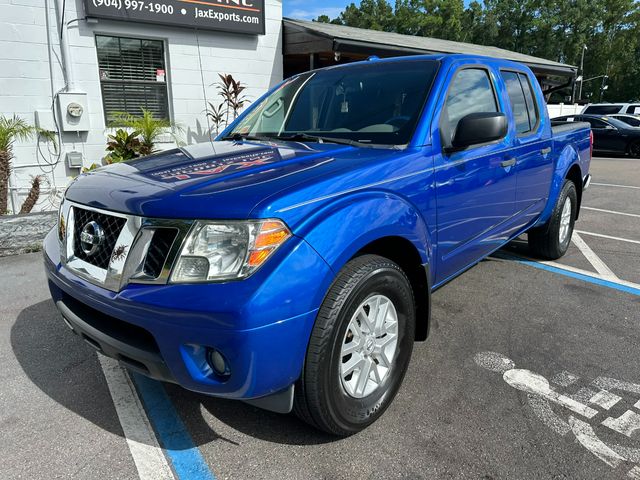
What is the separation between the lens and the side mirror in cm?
276

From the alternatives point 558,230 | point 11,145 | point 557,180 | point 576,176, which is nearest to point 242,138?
point 557,180

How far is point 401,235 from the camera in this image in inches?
97.0

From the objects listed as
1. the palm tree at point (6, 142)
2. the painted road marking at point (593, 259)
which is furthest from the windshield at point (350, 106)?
the palm tree at point (6, 142)

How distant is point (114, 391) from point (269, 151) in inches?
64.9

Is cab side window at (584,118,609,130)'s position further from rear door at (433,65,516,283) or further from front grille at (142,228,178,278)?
front grille at (142,228,178,278)

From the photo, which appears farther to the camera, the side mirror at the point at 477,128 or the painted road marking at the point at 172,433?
the side mirror at the point at 477,128

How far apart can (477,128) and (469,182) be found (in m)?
0.42

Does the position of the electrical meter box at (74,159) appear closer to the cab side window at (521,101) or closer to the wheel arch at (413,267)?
the cab side window at (521,101)

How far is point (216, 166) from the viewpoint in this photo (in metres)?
2.50

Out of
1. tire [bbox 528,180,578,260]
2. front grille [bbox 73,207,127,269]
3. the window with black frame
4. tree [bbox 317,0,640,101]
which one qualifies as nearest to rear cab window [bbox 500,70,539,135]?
tire [bbox 528,180,578,260]

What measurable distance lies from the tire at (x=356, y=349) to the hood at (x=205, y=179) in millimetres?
521

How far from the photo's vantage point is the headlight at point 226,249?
1.91 m

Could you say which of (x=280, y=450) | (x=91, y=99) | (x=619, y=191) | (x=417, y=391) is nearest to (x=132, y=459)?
(x=280, y=450)

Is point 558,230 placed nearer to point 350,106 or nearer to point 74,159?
point 350,106
